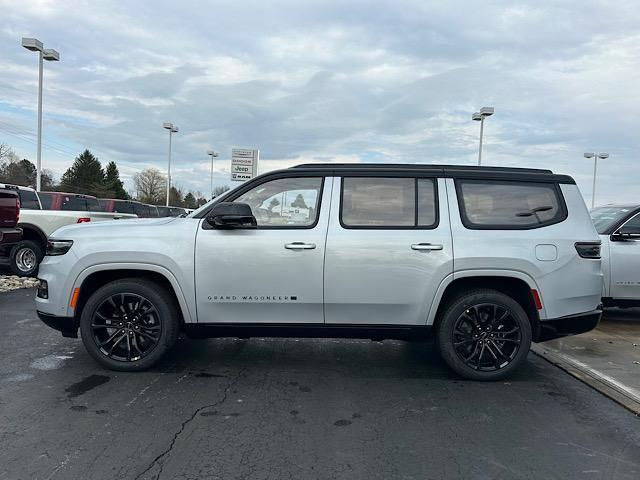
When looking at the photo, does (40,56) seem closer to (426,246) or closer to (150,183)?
(426,246)

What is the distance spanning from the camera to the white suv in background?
4531 millimetres

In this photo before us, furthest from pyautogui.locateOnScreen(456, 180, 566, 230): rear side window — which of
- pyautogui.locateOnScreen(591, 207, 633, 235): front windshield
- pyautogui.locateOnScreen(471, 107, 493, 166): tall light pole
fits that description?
pyautogui.locateOnScreen(471, 107, 493, 166): tall light pole

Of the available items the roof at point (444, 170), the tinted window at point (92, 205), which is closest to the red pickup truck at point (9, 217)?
the tinted window at point (92, 205)

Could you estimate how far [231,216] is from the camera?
4398 millimetres

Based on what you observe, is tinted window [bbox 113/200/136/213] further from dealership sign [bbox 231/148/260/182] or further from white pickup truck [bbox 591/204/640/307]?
white pickup truck [bbox 591/204/640/307]

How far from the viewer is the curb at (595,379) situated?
14.3 ft

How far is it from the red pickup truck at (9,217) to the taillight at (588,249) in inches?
352

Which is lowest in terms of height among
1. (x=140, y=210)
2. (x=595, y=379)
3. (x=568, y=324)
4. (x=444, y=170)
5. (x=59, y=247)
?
(x=595, y=379)

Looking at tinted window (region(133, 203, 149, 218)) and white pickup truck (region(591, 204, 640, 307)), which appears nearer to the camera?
white pickup truck (region(591, 204, 640, 307))

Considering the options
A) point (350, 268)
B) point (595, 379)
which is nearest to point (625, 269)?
point (595, 379)

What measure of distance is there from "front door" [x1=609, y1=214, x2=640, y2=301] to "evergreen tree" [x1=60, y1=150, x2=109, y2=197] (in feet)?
257

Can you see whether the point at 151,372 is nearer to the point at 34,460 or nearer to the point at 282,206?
the point at 34,460

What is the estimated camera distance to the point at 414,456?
3.28 meters

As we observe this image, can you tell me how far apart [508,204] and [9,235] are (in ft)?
27.8
